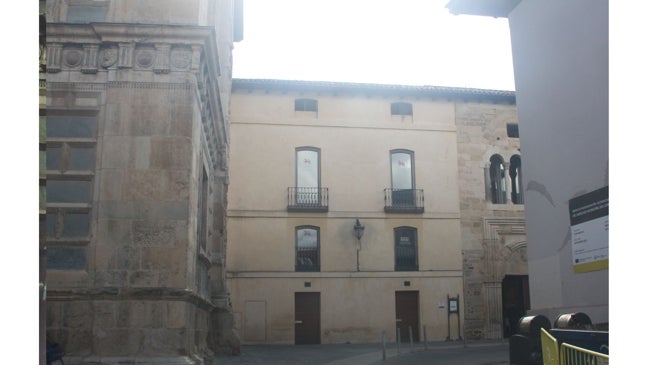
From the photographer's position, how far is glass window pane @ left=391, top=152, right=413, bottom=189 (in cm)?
2748

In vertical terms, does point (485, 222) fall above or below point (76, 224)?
above

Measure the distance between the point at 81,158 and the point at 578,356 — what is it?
21.9 ft

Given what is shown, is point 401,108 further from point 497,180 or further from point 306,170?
point 497,180

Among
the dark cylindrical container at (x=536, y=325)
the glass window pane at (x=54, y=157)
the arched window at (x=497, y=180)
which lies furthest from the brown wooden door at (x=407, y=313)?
the dark cylindrical container at (x=536, y=325)

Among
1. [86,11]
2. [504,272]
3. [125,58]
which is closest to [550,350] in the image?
[125,58]

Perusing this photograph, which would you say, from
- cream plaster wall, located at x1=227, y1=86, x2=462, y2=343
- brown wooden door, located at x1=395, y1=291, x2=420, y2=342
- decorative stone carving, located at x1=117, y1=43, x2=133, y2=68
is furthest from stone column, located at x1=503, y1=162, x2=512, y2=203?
decorative stone carving, located at x1=117, y1=43, x2=133, y2=68

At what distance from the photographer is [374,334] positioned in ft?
83.7

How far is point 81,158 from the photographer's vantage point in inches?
335

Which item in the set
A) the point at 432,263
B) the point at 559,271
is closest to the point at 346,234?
the point at 432,263

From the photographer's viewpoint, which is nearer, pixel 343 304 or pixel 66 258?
pixel 66 258

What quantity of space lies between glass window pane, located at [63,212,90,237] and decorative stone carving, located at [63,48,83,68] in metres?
2.08

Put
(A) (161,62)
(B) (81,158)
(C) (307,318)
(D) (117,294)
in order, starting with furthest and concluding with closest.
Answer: (C) (307,318) → (A) (161,62) → (B) (81,158) → (D) (117,294)

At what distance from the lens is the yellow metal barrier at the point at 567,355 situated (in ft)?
13.9

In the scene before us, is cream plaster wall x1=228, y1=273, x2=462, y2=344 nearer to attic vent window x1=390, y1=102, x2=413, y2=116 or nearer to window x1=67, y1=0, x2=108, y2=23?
attic vent window x1=390, y1=102, x2=413, y2=116
